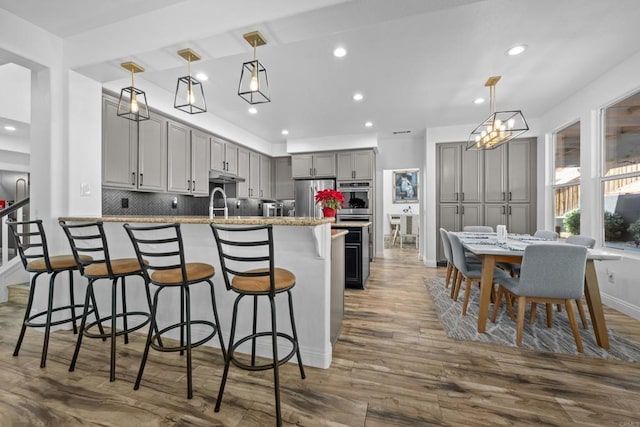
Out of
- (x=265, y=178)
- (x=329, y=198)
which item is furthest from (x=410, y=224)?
(x=329, y=198)

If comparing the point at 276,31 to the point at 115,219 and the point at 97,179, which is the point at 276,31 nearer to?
the point at 115,219

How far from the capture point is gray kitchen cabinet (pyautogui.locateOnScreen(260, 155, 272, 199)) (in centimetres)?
604

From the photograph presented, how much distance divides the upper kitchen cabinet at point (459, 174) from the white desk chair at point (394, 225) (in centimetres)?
330

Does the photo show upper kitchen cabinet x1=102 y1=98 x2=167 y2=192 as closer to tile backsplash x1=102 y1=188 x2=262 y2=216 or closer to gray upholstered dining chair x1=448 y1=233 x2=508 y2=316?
tile backsplash x1=102 y1=188 x2=262 y2=216

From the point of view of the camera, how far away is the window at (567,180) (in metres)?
3.99

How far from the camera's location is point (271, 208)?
6.37m

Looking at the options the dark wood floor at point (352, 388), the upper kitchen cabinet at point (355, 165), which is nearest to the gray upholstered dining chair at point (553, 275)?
the dark wood floor at point (352, 388)

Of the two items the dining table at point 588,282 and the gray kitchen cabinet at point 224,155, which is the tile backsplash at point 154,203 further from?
the dining table at point 588,282

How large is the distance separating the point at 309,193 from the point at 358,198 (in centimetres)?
104

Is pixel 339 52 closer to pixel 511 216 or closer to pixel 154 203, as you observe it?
pixel 154 203

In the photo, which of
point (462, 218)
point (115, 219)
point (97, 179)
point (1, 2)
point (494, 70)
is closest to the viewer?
point (1, 2)

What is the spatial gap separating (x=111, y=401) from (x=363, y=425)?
1.40 meters

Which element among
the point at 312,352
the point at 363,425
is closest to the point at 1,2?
the point at 312,352

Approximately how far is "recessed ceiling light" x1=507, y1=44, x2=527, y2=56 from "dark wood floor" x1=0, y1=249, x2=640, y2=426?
271 cm
